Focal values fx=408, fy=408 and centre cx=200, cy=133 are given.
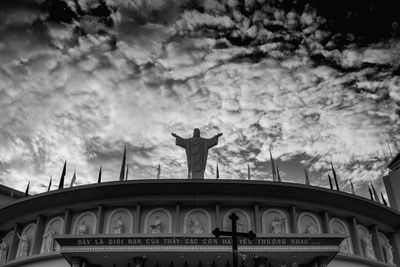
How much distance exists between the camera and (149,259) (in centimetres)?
2152

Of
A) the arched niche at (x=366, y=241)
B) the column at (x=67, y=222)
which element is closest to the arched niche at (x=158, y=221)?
the column at (x=67, y=222)

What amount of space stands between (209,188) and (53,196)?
10395mm

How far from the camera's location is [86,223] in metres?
27.1

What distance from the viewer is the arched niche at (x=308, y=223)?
26755 millimetres

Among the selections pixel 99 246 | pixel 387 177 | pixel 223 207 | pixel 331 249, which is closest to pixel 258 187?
pixel 223 207

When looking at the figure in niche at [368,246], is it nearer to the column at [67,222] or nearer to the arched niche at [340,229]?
the arched niche at [340,229]

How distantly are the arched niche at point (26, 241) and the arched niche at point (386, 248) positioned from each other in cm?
2477

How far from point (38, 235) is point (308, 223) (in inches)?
719

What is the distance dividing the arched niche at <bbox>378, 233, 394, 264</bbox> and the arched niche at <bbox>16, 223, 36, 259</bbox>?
24.8 meters

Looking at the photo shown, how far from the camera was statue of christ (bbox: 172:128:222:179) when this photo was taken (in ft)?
92.8

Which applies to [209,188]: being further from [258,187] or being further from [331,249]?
[331,249]

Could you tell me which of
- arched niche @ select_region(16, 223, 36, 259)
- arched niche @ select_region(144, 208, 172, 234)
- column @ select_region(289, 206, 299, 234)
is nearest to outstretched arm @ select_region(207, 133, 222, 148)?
arched niche @ select_region(144, 208, 172, 234)

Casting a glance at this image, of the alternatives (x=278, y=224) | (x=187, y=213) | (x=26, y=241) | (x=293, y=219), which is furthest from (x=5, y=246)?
(x=293, y=219)

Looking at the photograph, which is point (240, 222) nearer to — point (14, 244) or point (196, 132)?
point (196, 132)
